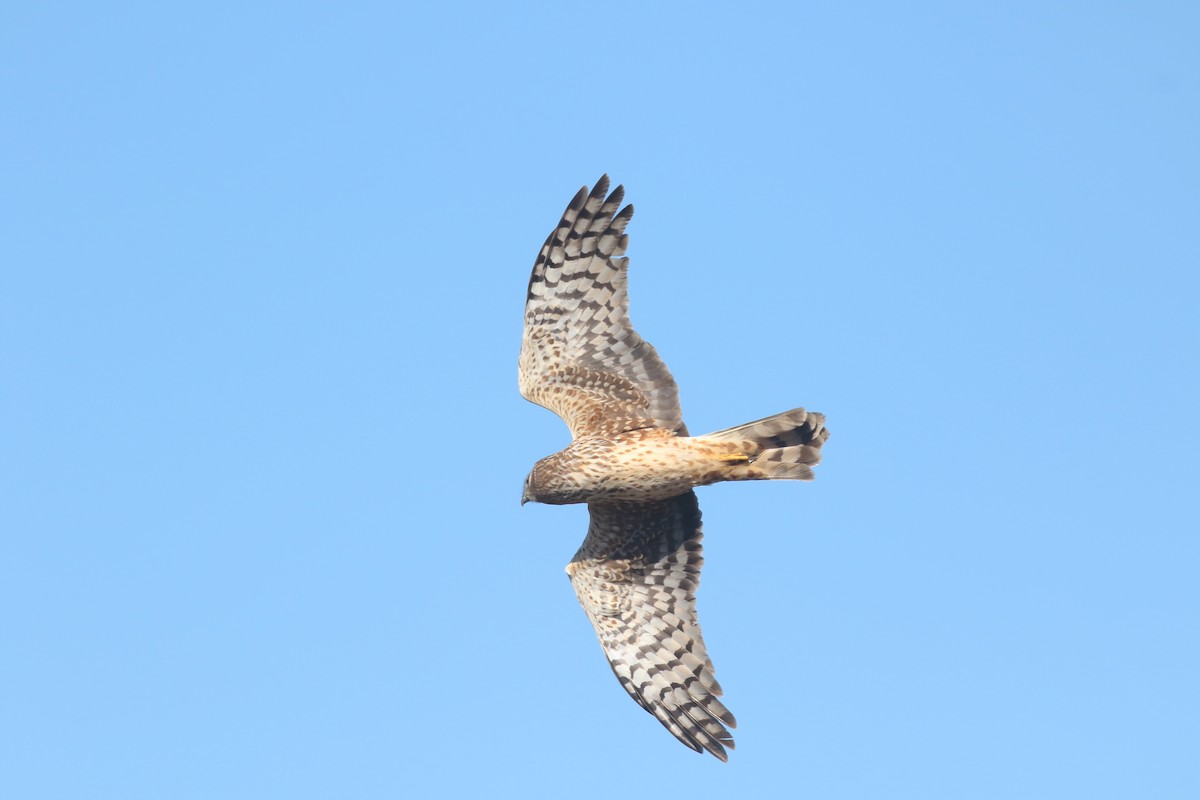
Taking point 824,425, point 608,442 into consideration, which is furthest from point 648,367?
point 824,425

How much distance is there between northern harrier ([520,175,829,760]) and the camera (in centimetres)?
1241

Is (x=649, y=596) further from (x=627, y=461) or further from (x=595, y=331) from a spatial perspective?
(x=595, y=331)

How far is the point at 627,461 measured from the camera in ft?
40.8

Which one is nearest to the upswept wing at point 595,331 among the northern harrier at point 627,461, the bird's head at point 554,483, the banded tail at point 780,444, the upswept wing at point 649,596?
the northern harrier at point 627,461

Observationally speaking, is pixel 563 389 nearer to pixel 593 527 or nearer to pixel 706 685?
pixel 593 527

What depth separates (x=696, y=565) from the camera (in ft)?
43.8

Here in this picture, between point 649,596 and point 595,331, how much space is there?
2328 mm

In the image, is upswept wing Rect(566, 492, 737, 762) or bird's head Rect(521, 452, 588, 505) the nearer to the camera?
bird's head Rect(521, 452, 588, 505)

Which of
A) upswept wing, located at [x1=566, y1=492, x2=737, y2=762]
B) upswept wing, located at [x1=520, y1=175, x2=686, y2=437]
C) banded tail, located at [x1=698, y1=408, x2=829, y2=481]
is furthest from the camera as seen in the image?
upswept wing, located at [x1=566, y1=492, x2=737, y2=762]

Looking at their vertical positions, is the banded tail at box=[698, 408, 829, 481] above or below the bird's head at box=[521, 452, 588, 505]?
above

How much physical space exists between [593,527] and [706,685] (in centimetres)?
165

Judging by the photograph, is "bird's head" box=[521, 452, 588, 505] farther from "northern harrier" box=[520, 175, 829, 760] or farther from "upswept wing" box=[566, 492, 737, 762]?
"upswept wing" box=[566, 492, 737, 762]

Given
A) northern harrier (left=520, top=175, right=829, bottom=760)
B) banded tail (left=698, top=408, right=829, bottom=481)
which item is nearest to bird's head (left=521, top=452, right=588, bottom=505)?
northern harrier (left=520, top=175, right=829, bottom=760)

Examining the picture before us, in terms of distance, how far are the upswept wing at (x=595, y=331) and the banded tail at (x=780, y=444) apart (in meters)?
0.58
